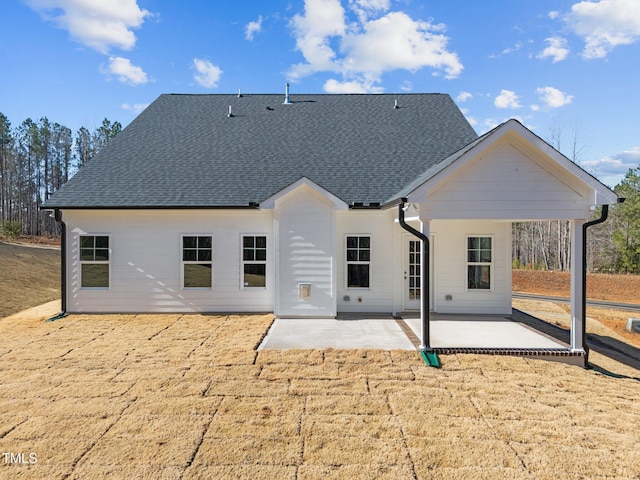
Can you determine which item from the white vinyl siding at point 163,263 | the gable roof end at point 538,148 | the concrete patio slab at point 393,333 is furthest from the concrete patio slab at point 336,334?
the gable roof end at point 538,148

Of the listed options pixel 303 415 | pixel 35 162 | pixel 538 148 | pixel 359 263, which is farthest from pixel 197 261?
pixel 35 162

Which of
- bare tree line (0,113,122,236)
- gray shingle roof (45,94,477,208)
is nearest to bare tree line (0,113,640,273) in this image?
bare tree line (0,113,122,236)

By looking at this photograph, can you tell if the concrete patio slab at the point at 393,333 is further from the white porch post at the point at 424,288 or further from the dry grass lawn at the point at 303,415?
the dry grass lawn at the point at 303,415

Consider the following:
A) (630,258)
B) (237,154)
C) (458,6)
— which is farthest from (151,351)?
(630,258)

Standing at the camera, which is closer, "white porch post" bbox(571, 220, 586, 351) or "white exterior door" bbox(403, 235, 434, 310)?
"white porch post" bbox(571, 220, 586, 351)

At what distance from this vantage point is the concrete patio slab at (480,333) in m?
7.45

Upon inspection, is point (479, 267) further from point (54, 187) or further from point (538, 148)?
point (54, 187)

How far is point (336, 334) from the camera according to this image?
8180 millimetres

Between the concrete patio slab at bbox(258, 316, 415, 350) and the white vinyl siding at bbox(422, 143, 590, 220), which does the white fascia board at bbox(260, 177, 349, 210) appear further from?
the concrete patio slab at bbox(258, 316, 415, 350)

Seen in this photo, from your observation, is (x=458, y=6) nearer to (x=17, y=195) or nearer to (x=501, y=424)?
(x=501, y=424)

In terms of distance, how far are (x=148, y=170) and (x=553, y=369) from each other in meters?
12.2

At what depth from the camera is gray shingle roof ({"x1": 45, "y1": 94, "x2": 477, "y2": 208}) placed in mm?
10734

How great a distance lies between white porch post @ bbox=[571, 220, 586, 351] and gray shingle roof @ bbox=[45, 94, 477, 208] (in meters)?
4.59

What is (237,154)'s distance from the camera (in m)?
12.3
